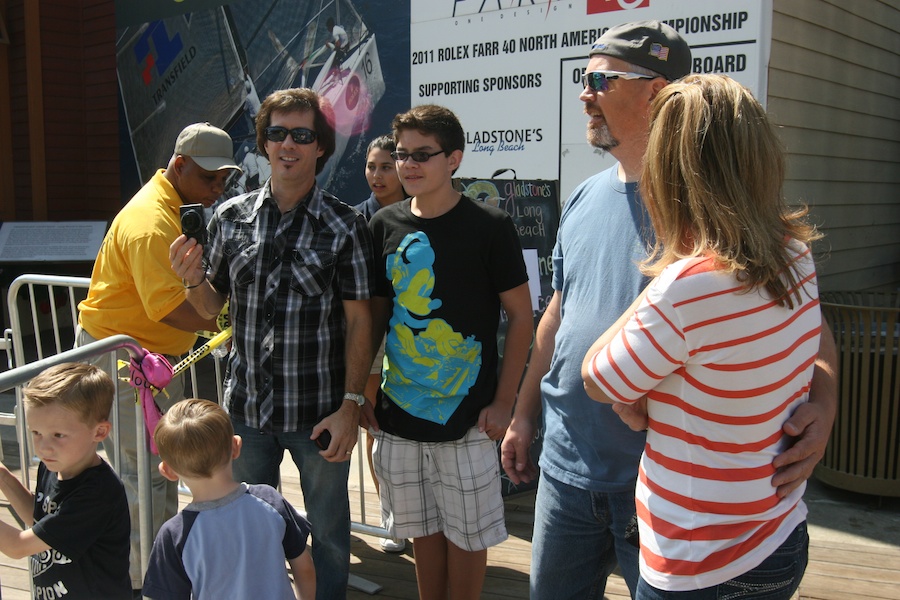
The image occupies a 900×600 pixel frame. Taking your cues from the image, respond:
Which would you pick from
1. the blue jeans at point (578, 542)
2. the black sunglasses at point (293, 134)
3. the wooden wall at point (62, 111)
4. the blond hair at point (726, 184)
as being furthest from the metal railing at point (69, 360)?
the wooden wall at point (62, 111)

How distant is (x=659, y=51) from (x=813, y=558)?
9.75 feet

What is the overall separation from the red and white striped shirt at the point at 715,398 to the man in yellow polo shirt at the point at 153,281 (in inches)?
88.9

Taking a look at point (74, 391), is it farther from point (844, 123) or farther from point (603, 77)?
point (844, 123)

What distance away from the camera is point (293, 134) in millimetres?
2729

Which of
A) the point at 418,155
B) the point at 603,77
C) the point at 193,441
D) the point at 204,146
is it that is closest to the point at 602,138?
the point at 603,77

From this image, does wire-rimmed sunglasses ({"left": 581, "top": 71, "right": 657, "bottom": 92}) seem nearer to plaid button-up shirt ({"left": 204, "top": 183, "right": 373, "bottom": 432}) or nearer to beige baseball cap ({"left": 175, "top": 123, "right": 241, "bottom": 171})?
plaid button-up shirt ({"left": 204, "top": 183, "right": 373, "bottom": 432})

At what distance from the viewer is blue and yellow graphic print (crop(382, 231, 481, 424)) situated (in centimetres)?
271

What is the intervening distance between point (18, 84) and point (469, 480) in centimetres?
971

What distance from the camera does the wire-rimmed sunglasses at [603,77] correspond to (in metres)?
2.02

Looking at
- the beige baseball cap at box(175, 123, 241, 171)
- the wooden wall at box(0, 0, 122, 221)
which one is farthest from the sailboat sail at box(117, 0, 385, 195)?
the beige baseball cap at box(175, 123, 241, 171)

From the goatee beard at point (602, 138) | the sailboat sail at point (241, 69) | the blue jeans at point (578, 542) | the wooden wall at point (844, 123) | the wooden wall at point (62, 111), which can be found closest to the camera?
the blue jeans at point (578, 542)

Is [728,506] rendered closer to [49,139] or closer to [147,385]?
[147,385]

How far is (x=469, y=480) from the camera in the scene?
2791mm

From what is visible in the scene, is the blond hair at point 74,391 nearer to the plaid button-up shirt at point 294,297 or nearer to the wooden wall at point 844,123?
the plaid button-up shirt at point 294,297
